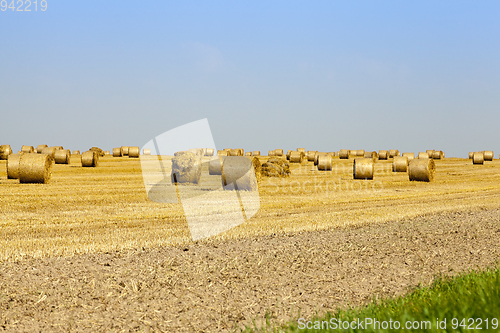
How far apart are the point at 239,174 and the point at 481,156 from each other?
31523 millimetres

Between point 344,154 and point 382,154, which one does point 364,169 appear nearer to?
point 382,154

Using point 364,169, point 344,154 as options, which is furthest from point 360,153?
point 364,169

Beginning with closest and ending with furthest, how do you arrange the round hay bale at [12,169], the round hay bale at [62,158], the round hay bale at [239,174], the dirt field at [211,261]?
the dirt field at [211,261] → the round hay bale at [239,174] → the round hay bale at [12,169] → the round hay bale at [62,158]

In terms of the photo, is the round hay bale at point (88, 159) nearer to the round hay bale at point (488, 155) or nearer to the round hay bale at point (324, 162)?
the round hay bale at point (324, 162)

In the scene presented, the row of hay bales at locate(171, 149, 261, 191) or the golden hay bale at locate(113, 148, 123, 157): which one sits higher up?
the golden hay bale at locate(113, 148, 123, 157)

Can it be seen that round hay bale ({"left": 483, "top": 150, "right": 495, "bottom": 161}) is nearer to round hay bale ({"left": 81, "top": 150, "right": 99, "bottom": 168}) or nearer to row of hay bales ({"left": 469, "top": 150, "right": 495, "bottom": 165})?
row of hay bales ({"left": 469, "top": 150, "right": 495, "bottom": 165})

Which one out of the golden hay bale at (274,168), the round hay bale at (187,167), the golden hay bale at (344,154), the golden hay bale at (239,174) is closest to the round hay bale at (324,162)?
the golden hay bale at (274,168)

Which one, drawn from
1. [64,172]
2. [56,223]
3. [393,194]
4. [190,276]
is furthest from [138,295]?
[64,172]

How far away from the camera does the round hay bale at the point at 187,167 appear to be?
65.7ft

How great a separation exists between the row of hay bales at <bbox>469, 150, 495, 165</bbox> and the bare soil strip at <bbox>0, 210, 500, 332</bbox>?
119 feet

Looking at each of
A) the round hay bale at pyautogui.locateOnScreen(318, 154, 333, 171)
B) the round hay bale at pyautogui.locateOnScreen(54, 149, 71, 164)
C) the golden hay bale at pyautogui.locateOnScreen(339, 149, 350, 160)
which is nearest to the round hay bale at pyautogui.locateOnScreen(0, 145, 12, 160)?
the round hay bale at pyautogui.locateOnScreen(54, 149, 71, 164)

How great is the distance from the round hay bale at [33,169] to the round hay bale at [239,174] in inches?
312

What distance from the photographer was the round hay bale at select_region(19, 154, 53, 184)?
19.1 meters

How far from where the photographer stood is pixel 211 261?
696cm
